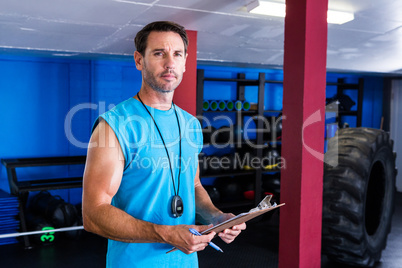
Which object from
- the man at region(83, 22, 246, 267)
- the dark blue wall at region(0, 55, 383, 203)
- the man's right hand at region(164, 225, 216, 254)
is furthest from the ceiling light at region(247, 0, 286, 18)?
the dark blue wall at region(0, 55, 383, 203)

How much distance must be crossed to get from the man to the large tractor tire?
5.91ft

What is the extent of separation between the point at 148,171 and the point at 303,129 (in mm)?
1056

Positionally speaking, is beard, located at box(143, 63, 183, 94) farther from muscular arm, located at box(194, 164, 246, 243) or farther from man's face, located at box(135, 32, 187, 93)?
muscular arm, located at box(194, 164, 246, 243)

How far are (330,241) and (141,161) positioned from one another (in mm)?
2247

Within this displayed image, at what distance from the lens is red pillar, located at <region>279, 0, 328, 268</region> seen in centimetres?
193

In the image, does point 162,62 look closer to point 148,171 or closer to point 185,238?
point 148,171

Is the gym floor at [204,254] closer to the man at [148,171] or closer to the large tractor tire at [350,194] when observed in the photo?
the large tractor tire at [350,194]

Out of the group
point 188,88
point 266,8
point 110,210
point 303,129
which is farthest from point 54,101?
point 110,210

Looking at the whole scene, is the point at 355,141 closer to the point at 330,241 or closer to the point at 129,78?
the point at 330,241

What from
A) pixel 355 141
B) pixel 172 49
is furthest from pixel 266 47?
pixel 172 49

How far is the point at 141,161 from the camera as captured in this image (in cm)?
115

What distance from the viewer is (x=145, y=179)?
1.17 m

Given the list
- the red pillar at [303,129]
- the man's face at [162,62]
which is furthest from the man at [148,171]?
the red pillar at [303,129]

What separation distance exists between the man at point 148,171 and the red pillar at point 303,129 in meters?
0.83
